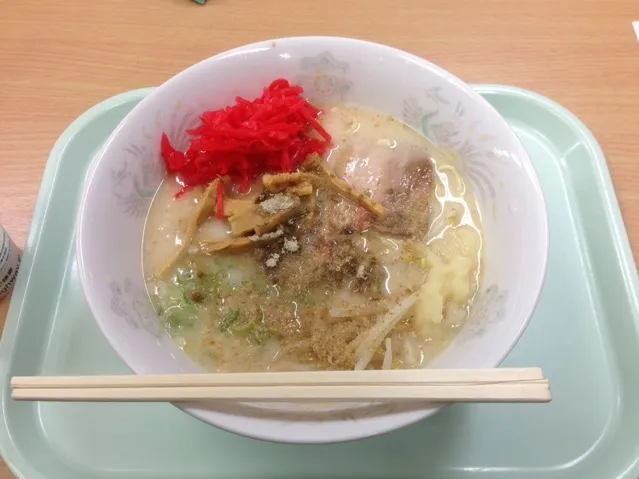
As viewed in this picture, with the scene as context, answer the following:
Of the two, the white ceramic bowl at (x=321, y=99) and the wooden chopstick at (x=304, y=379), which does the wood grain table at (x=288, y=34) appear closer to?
the white ceramic bowl at (x=321, y=99)

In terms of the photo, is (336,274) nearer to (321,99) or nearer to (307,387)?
(307,387)

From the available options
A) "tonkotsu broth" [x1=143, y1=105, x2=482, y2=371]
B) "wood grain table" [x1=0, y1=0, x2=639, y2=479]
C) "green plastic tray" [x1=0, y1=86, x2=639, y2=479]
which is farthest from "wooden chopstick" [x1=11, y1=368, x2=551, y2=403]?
"wood grain table" [x1=0, y1=0, x2=639, y2=479]

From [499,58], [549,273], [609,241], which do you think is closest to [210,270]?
[549,273]

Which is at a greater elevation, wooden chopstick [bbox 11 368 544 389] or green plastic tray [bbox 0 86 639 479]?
wooden chopstick [bbox 11 368 544 389]

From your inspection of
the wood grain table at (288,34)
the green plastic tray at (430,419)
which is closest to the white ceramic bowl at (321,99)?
the green plastic tray at (430,419)

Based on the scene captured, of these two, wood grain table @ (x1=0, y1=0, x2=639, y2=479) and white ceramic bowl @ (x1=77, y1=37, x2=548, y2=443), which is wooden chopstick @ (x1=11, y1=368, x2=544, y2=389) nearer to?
white ceramic bowl @ (x1=77, y1=37, x2=548, y2=443)

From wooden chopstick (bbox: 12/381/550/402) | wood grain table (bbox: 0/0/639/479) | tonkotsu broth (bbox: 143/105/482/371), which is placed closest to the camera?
wooden chopstick (bbox: 12/381/550/402)
